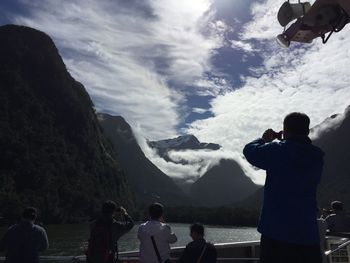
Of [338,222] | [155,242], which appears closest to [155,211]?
[155,242]

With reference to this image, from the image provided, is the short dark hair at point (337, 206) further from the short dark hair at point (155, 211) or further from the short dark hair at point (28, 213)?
the short dark hair at point (28, 213)

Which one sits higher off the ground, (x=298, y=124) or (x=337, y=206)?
(x=298, y=124)

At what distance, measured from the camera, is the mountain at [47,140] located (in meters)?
140

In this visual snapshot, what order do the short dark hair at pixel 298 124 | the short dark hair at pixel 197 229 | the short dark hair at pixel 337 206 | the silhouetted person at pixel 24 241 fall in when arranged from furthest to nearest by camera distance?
the short dark hair at pixel 337 206 < the silhouetted person at pixel 24 241 < the short dark hair at pixel 197 229 < the short dark hair at pixel 298 124

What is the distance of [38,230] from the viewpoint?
7340 millimetres

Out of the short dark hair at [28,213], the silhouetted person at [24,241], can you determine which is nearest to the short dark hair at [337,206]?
the silhouetted person at [24,241]

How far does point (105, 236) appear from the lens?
6.85m

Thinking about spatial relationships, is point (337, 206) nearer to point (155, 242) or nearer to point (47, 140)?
point (155, 242)

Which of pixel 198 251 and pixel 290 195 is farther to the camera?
pixel 198 251

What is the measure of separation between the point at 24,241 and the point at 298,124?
16.3ft

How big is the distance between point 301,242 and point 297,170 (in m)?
0.53

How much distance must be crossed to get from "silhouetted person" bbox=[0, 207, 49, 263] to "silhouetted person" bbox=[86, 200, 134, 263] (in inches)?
36.2

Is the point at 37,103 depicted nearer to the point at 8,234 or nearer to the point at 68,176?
the point at 68,176

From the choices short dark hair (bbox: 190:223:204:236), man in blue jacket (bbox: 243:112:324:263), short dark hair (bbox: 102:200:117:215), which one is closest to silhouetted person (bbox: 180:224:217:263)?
short dark hair (bbox: 190:223:204:236)
